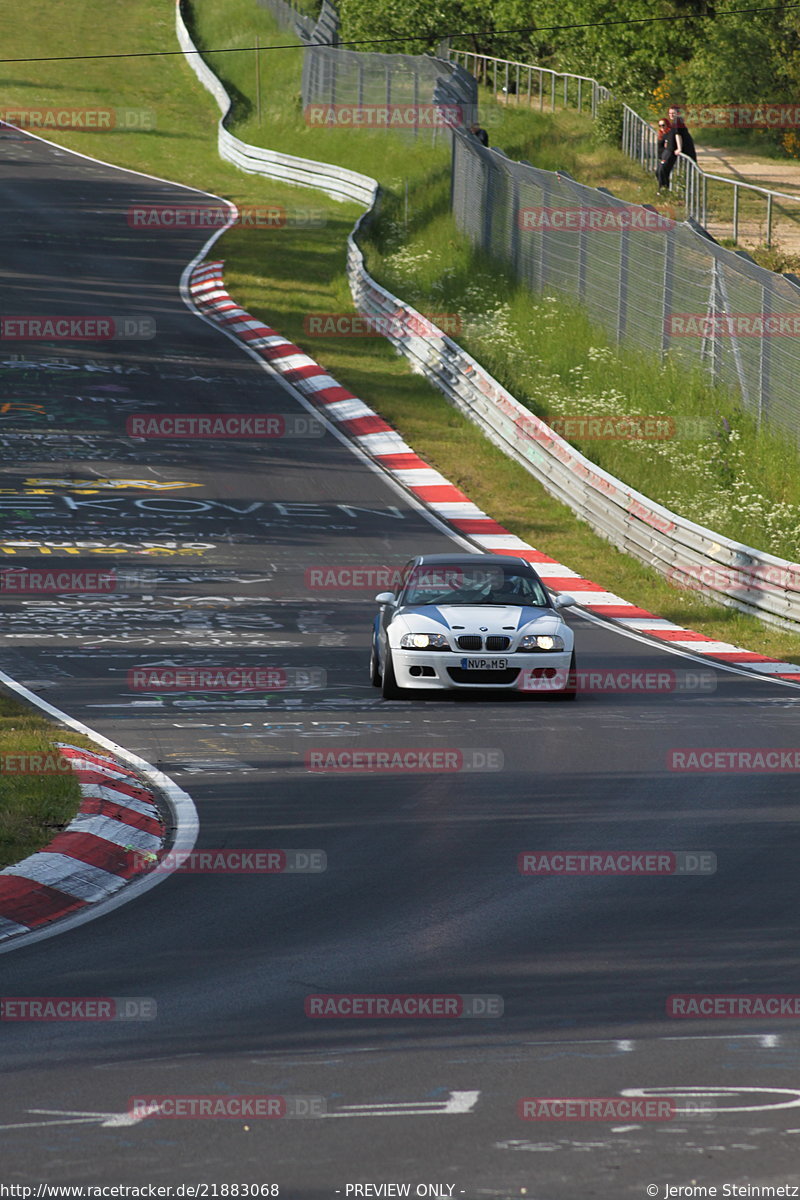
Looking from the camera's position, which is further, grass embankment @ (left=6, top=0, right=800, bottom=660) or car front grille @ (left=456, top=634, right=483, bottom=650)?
grass embankment @ (left=6, top=0, right=800, bottom=660)

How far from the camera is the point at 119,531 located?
23766 millimetres

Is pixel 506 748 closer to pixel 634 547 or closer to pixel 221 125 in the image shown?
pixel 634 547

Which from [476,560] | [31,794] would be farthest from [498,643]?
[31,794]

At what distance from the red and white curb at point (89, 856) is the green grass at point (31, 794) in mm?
86

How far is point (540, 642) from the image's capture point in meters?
15.5

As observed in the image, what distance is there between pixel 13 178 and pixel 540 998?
51.0m

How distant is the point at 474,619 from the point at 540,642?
0.66 meters

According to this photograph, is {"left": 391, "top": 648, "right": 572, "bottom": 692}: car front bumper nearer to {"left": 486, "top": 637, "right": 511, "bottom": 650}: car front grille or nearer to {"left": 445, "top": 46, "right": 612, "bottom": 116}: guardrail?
{"left": 486, "top": 637, "right": 511, "bottom": 650}: car front grille

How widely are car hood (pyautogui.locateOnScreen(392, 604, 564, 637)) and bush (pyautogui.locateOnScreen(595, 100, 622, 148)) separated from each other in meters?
33.2

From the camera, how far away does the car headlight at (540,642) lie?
15.5 m

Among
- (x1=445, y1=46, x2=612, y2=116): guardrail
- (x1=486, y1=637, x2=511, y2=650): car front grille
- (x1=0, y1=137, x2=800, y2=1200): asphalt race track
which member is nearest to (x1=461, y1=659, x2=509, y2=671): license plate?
(x1=486, y1=637, x2=511, y2=650): car front grille

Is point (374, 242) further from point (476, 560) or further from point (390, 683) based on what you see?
point (390, 683)

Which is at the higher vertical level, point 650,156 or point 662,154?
point 662,154

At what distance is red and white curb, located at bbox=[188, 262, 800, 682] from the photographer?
1934 cm
